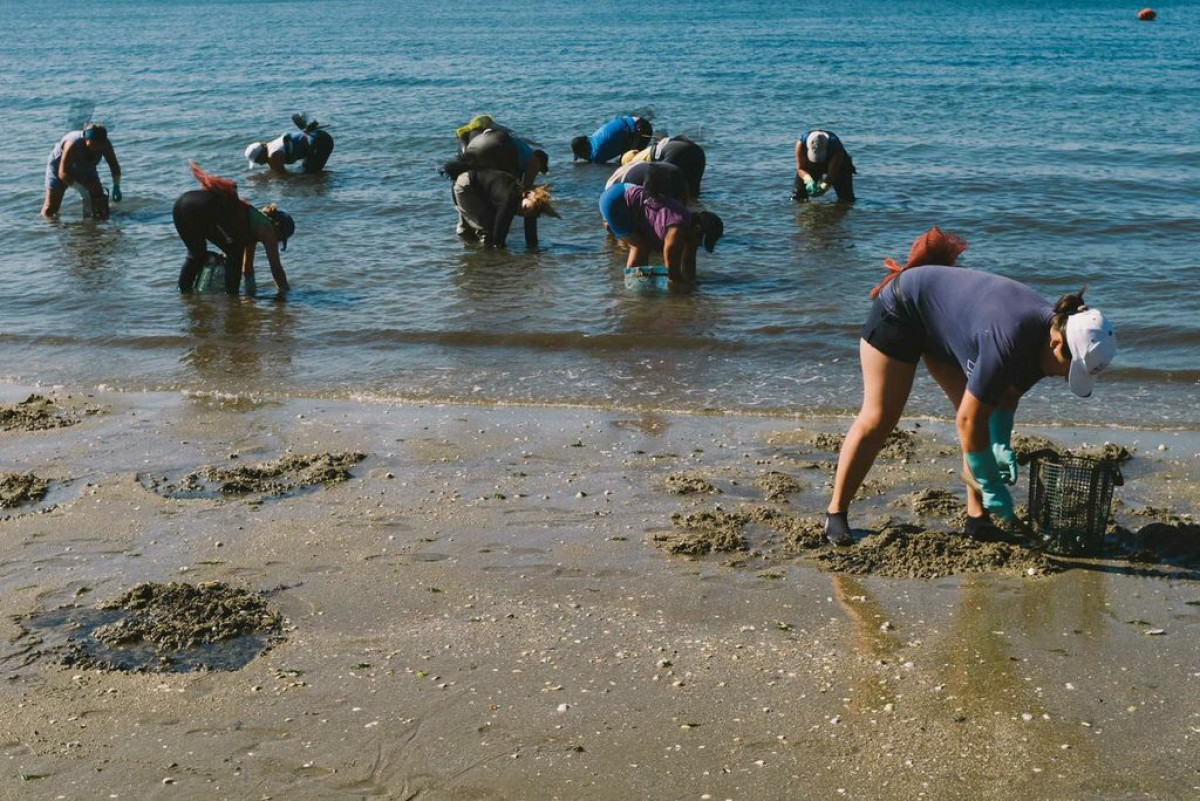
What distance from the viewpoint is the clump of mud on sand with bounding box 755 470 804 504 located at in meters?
6.80

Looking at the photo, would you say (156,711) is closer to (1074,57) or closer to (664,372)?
(664,372)

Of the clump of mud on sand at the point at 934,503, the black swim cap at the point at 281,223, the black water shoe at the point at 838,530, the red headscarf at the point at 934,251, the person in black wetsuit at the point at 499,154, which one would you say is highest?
the red headscarf at the point at 934,251

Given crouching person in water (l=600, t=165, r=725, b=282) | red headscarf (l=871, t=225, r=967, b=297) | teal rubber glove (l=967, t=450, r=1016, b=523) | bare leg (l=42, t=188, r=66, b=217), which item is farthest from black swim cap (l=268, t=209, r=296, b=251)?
teal rubber glove (l=967, t=450, r=1016, b=523)

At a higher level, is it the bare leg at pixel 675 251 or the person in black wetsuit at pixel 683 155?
the person in black wetsuit at pixel 683 155

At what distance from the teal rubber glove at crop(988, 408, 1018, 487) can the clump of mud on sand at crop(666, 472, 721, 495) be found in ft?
4.97

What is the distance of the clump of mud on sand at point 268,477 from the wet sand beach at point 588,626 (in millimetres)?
25

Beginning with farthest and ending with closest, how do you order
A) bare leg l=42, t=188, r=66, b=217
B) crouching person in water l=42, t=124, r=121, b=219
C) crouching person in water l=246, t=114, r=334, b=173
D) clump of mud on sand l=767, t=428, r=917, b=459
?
1. crouching person in water l=246, t=114, r=334, b=173
2. bare leg l=42, t=188, r=66, b=217
3. crouching person in water l=42, t=124, r=121, b=219
4. clump of mud on sand l=767, t=428, r=917, b=459

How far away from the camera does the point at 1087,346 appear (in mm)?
4984

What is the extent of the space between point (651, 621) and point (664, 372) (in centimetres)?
431

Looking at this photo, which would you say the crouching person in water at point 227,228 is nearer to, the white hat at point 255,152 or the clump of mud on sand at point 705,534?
the clump of mud on sand at point 705,534

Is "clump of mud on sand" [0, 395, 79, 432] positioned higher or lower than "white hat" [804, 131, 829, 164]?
lower

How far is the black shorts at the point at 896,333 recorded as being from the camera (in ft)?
18.8

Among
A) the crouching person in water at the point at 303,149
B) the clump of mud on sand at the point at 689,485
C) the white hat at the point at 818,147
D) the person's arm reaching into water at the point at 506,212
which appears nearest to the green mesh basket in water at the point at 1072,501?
the clump of mud on sand at the point at 689,485

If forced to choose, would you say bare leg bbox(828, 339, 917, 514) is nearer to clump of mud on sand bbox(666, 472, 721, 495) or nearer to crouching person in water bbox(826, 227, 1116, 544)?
crouching person in water bbox(826, 227, 1116, 544)
